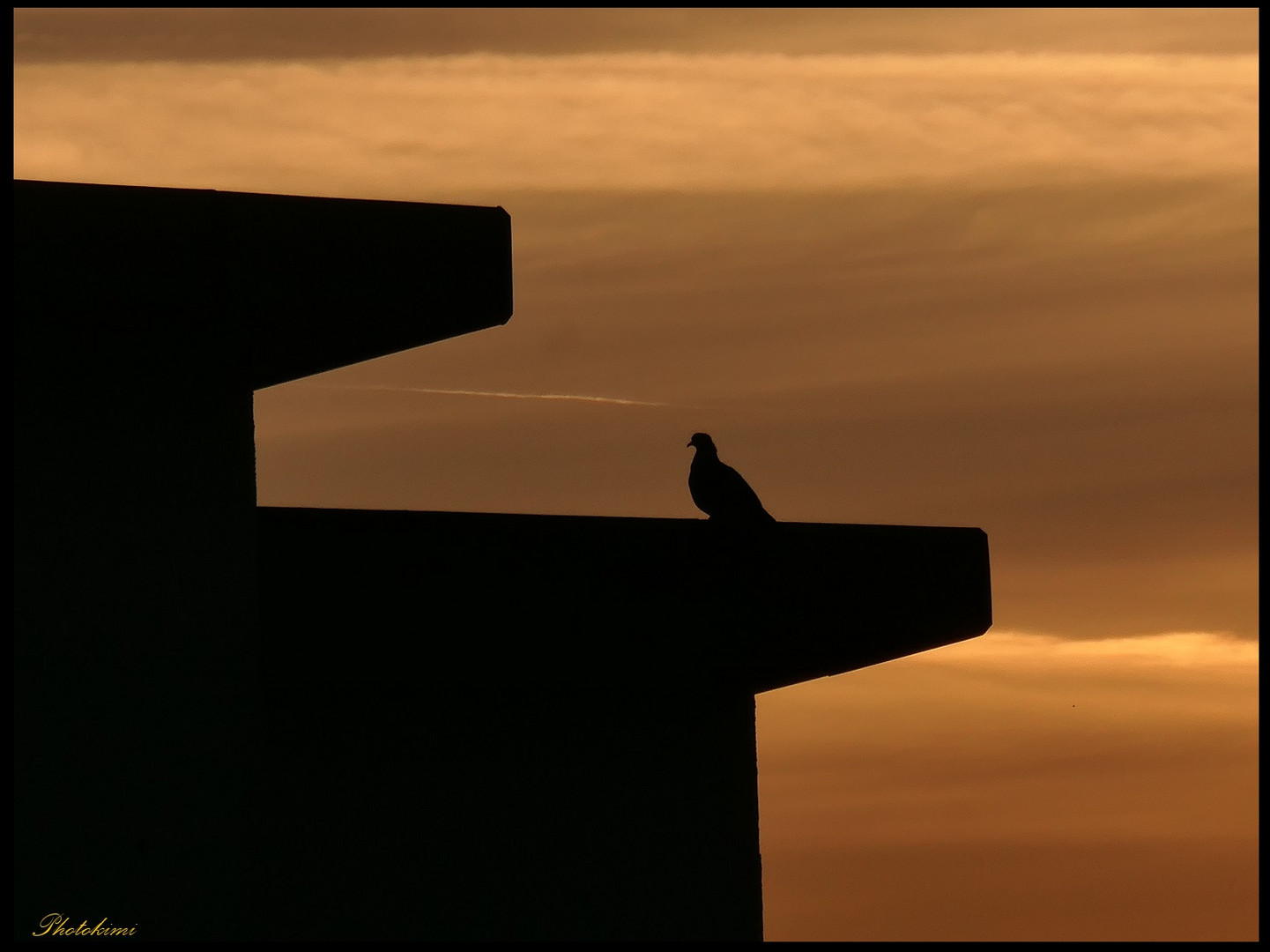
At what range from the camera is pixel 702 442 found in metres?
13.9

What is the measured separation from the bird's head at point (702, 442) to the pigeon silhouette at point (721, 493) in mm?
639

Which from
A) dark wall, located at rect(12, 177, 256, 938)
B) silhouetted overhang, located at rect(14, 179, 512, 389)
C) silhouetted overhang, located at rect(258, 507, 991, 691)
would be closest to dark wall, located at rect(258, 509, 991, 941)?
silhouetted overhang, located at rect(258, 507, 991, 691)

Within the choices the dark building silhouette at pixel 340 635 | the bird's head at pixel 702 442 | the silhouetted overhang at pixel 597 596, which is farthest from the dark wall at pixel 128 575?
the bird's head at pixel 702 442

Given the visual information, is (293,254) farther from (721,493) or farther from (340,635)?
(721,493)

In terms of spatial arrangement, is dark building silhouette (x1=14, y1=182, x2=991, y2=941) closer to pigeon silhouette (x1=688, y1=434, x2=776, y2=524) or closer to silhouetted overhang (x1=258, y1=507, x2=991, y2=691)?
silhouetted overhang (x1=258, y1=507, x2=991, y2=691)

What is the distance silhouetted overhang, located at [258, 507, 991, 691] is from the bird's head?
2.27 meters

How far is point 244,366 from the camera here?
9594 millimetres

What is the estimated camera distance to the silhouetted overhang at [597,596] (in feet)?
32.7

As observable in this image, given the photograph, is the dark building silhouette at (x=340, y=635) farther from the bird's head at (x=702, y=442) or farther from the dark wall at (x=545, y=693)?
the bird's head at (x=702, y=442)

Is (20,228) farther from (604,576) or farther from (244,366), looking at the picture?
(604,576)

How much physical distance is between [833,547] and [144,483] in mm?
4404

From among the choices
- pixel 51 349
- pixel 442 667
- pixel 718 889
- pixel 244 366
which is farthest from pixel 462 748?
pixel 51 349

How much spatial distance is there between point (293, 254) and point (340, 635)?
2.08 metres

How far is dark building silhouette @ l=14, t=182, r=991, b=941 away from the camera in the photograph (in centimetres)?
890
